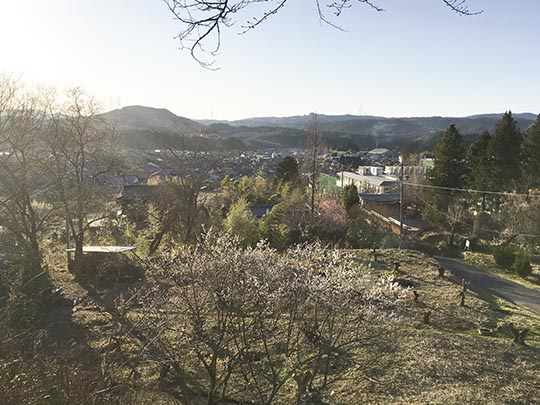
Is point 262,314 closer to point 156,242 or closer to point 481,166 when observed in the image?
point 156,242

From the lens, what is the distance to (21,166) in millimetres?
11320

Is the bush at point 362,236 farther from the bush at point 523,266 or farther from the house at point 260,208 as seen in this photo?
the house at point 260,208

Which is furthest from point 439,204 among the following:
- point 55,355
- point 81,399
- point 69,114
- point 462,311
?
point 81,399

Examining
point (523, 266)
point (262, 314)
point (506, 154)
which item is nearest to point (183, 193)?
point (262, 314)

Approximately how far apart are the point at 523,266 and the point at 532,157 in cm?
885

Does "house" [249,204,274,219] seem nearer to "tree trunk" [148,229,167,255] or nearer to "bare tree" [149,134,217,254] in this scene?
"bare tree" [149,134,217,254]

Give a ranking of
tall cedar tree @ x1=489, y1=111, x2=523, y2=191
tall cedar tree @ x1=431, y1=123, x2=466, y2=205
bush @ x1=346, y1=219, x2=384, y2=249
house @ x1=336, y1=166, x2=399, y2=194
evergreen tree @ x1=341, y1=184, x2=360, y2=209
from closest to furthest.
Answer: bush @ x1=346, y1=219, x2=384, y2=249, tall cedar tree @ x1=489, y1=111, x2=523, y2=191, evergreen tree @ x1=341, y1=184, x2=360, y2=209, tall cedar tree @ x1=431, y1=123, x2=466, y2=205, house @ x1=336, y1=166, x2=399, y2=194

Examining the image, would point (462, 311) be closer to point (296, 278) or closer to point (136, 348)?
point (296, 278)

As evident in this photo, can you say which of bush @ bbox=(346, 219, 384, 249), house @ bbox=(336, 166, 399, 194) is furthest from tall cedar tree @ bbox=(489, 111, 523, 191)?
house @ bbox=(336, 166, 399, 194)

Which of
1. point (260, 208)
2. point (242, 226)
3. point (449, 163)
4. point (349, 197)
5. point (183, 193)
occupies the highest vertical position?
point (449, 163)

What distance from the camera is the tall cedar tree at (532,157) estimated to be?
18.7 meters

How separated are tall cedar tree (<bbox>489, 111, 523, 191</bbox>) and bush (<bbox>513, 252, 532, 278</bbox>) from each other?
27.9ft

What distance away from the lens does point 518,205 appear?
1631 centimetres

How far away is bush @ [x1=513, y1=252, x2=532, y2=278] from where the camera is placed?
40.5 ft
